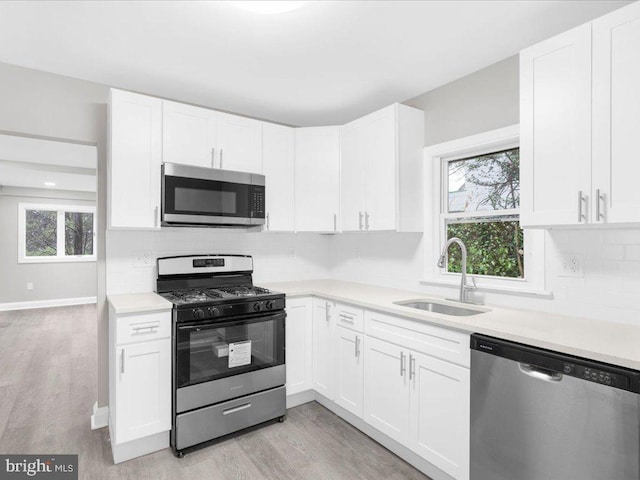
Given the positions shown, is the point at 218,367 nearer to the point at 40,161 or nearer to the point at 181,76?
the point at 181,76

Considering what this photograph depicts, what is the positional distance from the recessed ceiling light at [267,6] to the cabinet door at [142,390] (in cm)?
197

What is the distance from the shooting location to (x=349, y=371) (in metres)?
2.66

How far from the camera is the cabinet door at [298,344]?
291 cm

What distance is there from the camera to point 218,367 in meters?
2.50

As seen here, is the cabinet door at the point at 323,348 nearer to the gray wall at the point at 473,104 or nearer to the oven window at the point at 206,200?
the oven window at the point at 206,200

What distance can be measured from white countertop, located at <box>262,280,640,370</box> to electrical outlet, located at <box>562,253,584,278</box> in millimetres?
244

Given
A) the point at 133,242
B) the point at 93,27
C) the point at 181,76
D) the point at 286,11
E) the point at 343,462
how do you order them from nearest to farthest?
the point at 286,11 < the point at 93,27 < the point at 343,462 < the point at 181,76 < the point at 133,242

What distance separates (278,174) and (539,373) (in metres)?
2.38

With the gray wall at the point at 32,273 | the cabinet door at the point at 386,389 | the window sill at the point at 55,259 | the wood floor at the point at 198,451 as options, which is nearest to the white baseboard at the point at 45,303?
the gray wall at the point at 32,273

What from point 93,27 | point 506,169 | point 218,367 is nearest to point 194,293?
point 218,367

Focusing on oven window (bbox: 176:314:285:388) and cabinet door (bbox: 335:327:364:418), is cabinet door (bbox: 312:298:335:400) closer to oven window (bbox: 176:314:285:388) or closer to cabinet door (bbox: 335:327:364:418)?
cabinet door (bbox: 335:327:364:418)

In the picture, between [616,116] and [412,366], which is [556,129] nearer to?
[616,116]

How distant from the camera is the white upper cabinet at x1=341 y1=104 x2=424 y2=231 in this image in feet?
9.09

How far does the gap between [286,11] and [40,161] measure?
500 centimetres
